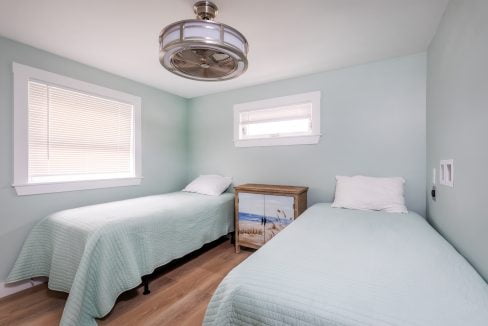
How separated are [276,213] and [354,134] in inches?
49.8

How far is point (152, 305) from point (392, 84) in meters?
3.07

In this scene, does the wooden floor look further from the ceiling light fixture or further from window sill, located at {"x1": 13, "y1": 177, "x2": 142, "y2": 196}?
the ceiling light fixture

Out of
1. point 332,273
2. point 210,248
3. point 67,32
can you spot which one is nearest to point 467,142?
point 332,273

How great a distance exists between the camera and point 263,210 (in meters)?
2.63

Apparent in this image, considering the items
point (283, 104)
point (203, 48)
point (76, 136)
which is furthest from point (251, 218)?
point (76, 136)

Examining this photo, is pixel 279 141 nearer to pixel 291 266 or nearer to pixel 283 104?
pixel 283 104

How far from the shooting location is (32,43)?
197cm

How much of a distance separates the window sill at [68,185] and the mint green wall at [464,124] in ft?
10.4

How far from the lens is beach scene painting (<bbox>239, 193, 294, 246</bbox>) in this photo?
250 centimetres

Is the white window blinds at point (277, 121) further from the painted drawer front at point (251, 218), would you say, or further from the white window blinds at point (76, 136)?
the white window blinds at point (76, 136)

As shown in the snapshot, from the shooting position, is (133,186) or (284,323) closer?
(284,323)

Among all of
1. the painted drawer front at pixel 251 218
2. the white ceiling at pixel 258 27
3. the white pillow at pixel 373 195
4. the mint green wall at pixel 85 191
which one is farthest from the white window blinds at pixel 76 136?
the white pillow at pixel 373 195

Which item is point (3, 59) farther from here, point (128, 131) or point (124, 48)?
point (128, 131)

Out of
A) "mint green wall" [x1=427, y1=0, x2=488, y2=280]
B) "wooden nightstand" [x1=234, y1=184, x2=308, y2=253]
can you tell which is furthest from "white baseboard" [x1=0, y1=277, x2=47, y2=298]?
"mint green wall" [x1=427, y1=0, x2=488, y2=280]
